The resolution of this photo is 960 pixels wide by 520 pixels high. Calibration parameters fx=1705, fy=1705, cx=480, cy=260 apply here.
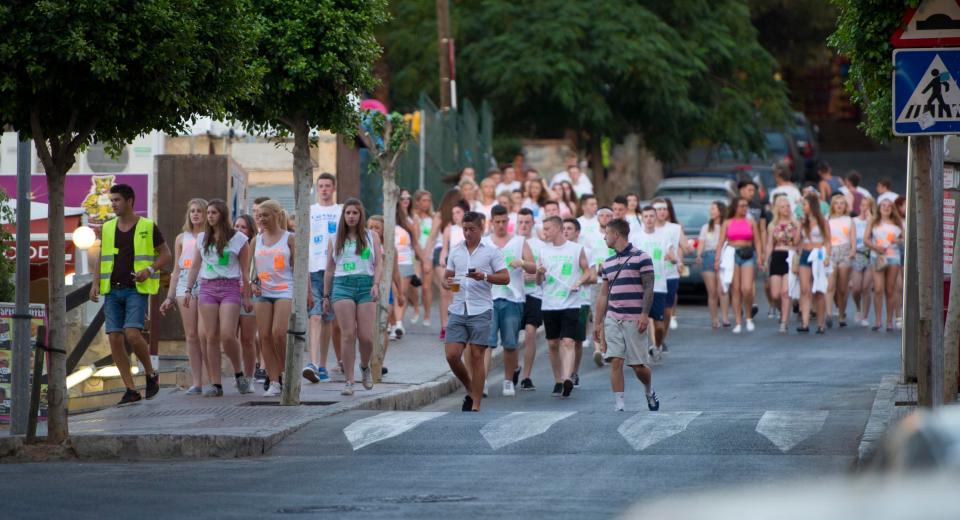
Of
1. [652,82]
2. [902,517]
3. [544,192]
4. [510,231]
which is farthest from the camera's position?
[652,82]

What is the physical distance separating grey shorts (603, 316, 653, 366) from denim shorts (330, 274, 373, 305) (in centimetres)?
230

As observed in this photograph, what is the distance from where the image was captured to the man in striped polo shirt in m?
15.1

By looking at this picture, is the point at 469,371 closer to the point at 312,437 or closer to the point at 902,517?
the point at 312,437

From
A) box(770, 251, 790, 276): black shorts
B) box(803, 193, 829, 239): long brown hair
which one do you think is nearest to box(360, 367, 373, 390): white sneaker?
box(770, 251, 790, 276): black shorts

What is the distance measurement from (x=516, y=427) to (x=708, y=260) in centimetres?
1195

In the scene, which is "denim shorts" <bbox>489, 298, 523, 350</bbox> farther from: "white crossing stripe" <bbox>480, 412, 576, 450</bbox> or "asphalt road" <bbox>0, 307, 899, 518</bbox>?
"white crossing stripe" <bbox>480, 412, 576, 450</bbox>

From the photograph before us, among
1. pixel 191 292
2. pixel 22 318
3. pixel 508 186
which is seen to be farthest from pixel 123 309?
pixel 508 186

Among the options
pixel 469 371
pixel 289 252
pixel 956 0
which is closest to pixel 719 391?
pixel 469 371

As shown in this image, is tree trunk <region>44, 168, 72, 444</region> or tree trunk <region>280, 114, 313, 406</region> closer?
tree trunk <region>44, 168, 72, 444</region>

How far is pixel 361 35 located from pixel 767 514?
9.66 m

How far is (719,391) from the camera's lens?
17.2 meters

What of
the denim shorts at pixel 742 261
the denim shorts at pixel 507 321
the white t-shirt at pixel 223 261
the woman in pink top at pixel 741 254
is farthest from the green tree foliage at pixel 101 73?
the denim shorts at pixel 742 261

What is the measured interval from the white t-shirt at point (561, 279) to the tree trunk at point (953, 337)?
572 cm

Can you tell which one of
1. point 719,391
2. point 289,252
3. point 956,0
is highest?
point 956,0
